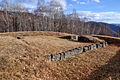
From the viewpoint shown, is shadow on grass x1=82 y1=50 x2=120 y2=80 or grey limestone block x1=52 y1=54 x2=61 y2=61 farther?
grey limestone block x1=52 y1=54 x2=61 y2=61

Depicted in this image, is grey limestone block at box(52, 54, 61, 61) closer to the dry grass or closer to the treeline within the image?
the dry grass

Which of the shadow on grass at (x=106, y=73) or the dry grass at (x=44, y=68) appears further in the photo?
the shadow on grass at (x=106, y=73)

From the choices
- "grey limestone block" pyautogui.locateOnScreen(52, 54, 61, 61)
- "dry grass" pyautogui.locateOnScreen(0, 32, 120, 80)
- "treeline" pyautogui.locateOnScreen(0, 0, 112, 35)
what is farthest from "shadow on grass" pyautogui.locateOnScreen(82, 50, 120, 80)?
"treeline" pyautogui.locateOnScreen(0, 0, 112, 35)

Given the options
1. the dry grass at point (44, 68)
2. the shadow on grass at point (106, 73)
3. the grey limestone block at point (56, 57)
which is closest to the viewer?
the dry grass at point (44, 68)

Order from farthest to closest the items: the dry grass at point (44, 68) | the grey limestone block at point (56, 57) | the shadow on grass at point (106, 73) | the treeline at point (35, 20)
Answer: the treeline at point (35, 20)
the grey limestone block at point (56, 57)
the shadow on grass at point (106, 73)
the dry grass at point (44, 68)

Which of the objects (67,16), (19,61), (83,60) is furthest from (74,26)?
(19,61)

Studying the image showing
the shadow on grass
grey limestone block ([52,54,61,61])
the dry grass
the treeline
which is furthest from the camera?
the treeline

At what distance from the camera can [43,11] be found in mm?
53281

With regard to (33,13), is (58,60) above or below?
below

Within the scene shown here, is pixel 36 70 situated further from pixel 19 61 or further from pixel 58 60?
pixel 58 60

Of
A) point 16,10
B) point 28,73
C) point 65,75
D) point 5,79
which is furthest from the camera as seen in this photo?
point 16,10

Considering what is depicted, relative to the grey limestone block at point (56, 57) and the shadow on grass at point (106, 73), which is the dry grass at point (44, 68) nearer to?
the shadow on grass at point (106, 73)

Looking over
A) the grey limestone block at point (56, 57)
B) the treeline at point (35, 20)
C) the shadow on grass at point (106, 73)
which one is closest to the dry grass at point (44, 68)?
the shadow on grass at point (106, 73)

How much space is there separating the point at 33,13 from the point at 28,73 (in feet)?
165
